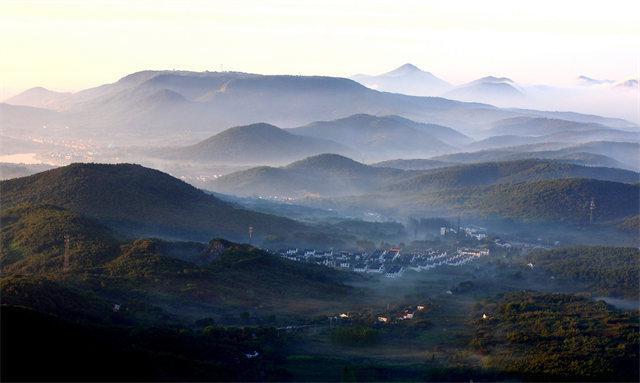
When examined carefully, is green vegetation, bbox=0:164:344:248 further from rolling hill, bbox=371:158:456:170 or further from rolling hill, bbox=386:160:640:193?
rolling hill, bbox=371:158:456:170

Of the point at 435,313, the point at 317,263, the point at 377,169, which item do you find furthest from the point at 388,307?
the point at 377,169

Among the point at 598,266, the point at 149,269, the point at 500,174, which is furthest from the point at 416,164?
the point at 149,269

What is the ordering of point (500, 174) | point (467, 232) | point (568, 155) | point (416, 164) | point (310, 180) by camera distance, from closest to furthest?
1. point (467, 232)
2. point (500, 174)
3. point (310, 180)
4. point (416, 164)
5. point (568, 155)

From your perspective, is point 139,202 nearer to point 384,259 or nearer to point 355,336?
point 384,259

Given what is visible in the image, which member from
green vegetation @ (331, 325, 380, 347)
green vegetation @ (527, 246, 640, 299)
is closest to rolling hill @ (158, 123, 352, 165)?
green vegetation @ (527, 246, 640, 299)

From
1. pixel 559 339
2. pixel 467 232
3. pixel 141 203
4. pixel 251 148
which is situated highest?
pixel 251 148

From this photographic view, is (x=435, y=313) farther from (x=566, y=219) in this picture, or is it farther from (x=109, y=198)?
(x=566, y=219)
